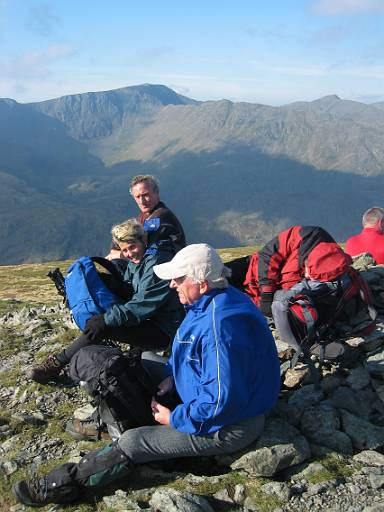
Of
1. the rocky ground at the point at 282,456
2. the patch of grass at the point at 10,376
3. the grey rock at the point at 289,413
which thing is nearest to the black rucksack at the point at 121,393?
the rocky ground at the point at 282,456

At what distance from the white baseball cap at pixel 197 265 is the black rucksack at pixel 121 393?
6.29 feet

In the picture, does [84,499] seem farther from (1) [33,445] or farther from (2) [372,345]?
(2) [372,345]

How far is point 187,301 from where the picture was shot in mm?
6715

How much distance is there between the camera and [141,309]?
9.49 meters

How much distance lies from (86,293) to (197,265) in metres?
4.27

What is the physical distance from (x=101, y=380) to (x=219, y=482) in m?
2.21

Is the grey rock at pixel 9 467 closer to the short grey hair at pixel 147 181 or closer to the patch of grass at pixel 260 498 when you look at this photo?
the patch of grass at pixel 260 498

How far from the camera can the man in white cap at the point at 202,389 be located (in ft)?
20.6

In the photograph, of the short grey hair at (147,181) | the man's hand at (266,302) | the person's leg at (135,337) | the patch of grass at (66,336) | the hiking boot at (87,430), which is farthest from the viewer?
the patch of grass at (66,336)

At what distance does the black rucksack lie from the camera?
24.4 feet

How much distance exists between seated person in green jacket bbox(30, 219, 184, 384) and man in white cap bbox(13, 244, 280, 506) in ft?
8.37

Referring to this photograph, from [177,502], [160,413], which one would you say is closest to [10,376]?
[160,413]

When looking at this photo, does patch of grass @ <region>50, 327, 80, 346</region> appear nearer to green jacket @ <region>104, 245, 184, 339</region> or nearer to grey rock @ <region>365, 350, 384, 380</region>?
green jacket @ <region>104, 245, 184, 339</region>

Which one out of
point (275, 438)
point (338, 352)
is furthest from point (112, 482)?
point (338, 352)
